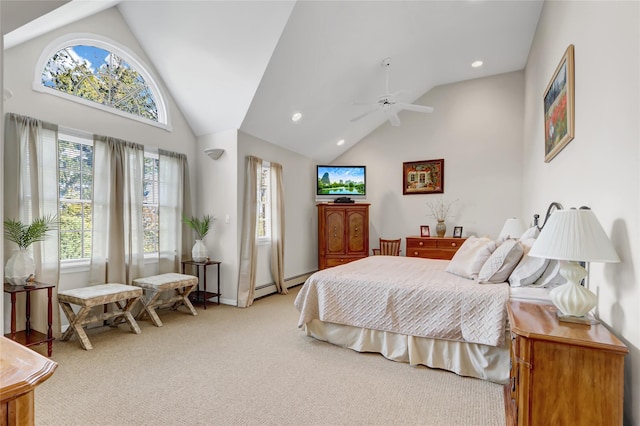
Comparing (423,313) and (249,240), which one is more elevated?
(249,240)

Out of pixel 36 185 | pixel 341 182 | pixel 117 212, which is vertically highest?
pixel 341 182

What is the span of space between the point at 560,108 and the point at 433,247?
10.7 ft

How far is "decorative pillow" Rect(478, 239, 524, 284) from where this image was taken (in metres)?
2.65

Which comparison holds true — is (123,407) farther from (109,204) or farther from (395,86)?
(395,86)

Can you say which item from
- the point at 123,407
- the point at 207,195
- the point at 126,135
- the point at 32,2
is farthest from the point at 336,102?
the point at 123,407

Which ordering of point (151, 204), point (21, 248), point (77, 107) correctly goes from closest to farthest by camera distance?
point (21, 248)
point (77, 107)
point (151, 204)

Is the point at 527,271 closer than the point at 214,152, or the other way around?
the point at 527,271

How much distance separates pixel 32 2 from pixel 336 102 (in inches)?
155

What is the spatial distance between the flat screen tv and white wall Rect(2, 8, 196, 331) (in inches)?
111

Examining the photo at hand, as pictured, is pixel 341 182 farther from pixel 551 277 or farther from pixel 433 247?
pixel 551 277

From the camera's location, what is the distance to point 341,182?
21.6 feet

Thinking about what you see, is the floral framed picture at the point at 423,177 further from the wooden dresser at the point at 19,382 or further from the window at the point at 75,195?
the wooden dresser at the point at 19,382

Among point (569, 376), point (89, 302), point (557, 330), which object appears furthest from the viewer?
point (89, 302)

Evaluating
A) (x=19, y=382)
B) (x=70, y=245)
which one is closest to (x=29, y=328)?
(x=70, y=245)
